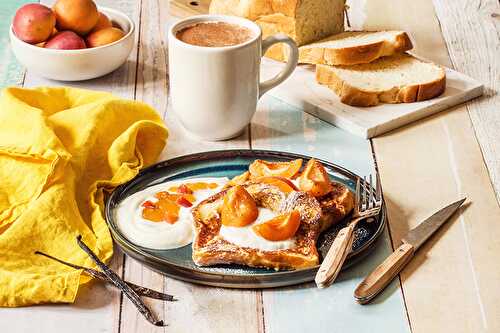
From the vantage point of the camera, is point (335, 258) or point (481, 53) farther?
point (481, 53)

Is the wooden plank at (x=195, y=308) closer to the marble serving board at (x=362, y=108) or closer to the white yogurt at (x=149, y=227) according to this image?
the white yogurt at (x=149, y=227)

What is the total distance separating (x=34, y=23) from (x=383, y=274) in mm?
1275

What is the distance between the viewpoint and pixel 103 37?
2328mm

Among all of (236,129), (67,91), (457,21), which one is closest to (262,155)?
(236,129)

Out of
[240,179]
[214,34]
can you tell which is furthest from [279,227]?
[214,34]

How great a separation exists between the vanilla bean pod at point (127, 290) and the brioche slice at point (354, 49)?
44.8 inches

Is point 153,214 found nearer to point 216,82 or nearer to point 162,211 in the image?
point 162,211

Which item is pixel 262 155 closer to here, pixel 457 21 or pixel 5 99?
pixel 5 99

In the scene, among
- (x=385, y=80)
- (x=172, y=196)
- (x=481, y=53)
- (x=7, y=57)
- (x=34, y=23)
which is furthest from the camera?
(x=481, y=53)

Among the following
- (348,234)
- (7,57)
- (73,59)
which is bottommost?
(7,57)

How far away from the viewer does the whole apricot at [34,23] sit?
2.25m

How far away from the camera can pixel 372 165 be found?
2033mm

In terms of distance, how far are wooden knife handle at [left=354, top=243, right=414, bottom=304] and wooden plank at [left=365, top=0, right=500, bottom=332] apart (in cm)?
3

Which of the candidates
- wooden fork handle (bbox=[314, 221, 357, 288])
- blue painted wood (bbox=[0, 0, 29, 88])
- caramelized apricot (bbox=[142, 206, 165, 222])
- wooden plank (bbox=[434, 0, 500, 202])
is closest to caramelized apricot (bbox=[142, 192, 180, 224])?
caramelized apricot (bbox=[142, 206, 165, 222])
